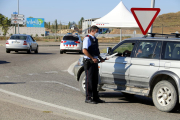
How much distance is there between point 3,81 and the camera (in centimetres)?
997

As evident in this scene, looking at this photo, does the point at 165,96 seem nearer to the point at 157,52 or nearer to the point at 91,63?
the point at 157,52

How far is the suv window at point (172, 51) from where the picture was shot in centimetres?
645

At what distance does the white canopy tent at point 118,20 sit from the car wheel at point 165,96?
18.6 m

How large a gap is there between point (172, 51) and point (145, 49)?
0.71 meters

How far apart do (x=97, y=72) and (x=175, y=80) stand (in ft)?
6.35

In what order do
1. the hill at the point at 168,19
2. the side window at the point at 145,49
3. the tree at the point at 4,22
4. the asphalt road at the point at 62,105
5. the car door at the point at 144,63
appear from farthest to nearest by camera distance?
the hill at the point at 168,19
the tree at the point at 4,22
the side window at the point at 145,49
the car door at the point at 144,63
the asphalt road at the point at 62,105

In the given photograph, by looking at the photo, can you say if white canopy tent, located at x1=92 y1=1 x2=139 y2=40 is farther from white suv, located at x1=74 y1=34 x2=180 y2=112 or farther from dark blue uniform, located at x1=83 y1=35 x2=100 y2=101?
dark blue uniform, located at x1=83 y1=35 x2=100 y2=101

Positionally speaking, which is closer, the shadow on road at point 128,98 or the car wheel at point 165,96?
the car wheel at point 165,96

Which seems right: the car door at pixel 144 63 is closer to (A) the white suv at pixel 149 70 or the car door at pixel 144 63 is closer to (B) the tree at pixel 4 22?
(A) the white suv at pixel 149 70

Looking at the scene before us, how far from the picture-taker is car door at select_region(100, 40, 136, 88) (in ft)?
23.4

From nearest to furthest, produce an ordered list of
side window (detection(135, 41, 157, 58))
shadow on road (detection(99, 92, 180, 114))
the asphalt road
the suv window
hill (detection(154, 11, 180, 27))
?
the asphalt road < the suv window < side window (detection(135, 41, 157, 58)) < shadow on road (detection(99, 92, 180, 114)) < hill (detection(154, 11, 180, 27))

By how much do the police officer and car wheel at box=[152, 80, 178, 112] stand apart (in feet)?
4.70

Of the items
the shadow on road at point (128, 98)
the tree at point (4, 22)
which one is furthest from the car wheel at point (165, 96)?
the tree at point (4, 22)

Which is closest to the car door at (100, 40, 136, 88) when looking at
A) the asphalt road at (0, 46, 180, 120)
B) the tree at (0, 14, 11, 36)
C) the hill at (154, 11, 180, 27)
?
the asphalt road at (0, 46, 180, 120)
